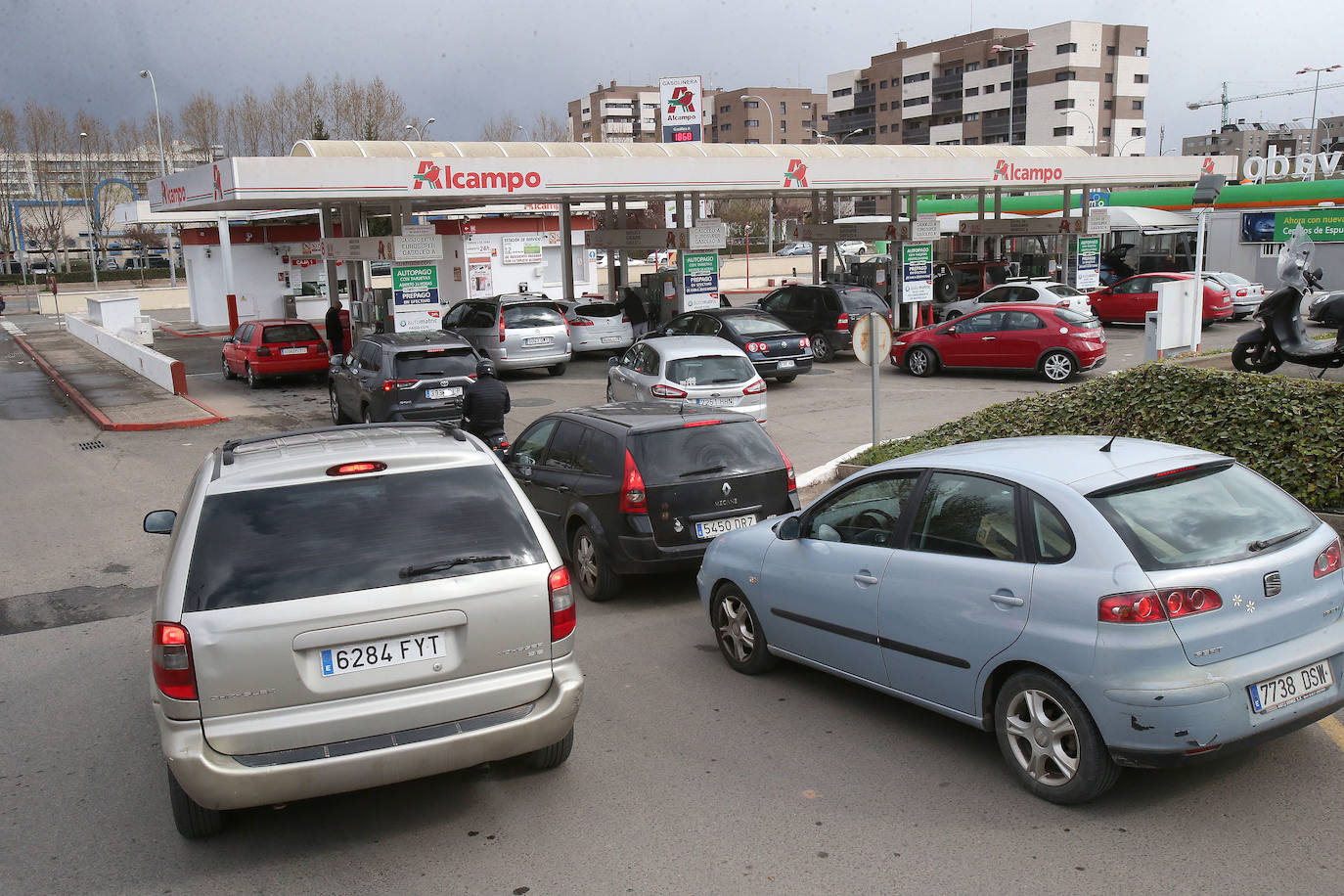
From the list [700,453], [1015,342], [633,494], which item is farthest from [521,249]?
[633,494]

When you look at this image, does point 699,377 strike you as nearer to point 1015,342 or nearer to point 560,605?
point 1015,342

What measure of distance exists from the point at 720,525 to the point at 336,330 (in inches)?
709

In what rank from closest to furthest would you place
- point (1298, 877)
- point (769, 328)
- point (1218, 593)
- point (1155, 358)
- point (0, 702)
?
point (1298, 877) < point (1218, 593) < point (0, 702) < point (1155, 358) < point (769, 328)

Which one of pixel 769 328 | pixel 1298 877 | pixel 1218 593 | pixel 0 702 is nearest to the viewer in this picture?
pixel 1298 877

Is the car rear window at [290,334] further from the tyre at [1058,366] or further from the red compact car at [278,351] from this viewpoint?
the tyre at [1058,366]

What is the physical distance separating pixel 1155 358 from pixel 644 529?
1229cm

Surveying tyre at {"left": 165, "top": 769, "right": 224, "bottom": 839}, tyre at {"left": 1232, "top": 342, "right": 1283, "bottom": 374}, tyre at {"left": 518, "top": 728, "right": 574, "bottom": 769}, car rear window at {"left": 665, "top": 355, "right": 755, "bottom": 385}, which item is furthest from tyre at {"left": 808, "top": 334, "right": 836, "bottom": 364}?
tyre at {"left": 165, "top": 769, "right": 224, "bottom": 839}

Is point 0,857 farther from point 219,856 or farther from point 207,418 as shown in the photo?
point 207,418

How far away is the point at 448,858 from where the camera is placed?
14.8 feet

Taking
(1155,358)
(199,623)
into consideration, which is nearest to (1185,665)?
(199,623)

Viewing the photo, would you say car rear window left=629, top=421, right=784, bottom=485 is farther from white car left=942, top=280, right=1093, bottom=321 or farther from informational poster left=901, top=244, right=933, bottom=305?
informational poster left=901, top=244, right=933, bottom=305

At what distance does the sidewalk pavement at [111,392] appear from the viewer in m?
17.8

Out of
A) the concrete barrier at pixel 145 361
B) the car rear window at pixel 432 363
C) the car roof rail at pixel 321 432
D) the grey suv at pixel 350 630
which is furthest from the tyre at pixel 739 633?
the concrete barrier at pixel 145 361

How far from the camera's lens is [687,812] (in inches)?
192
